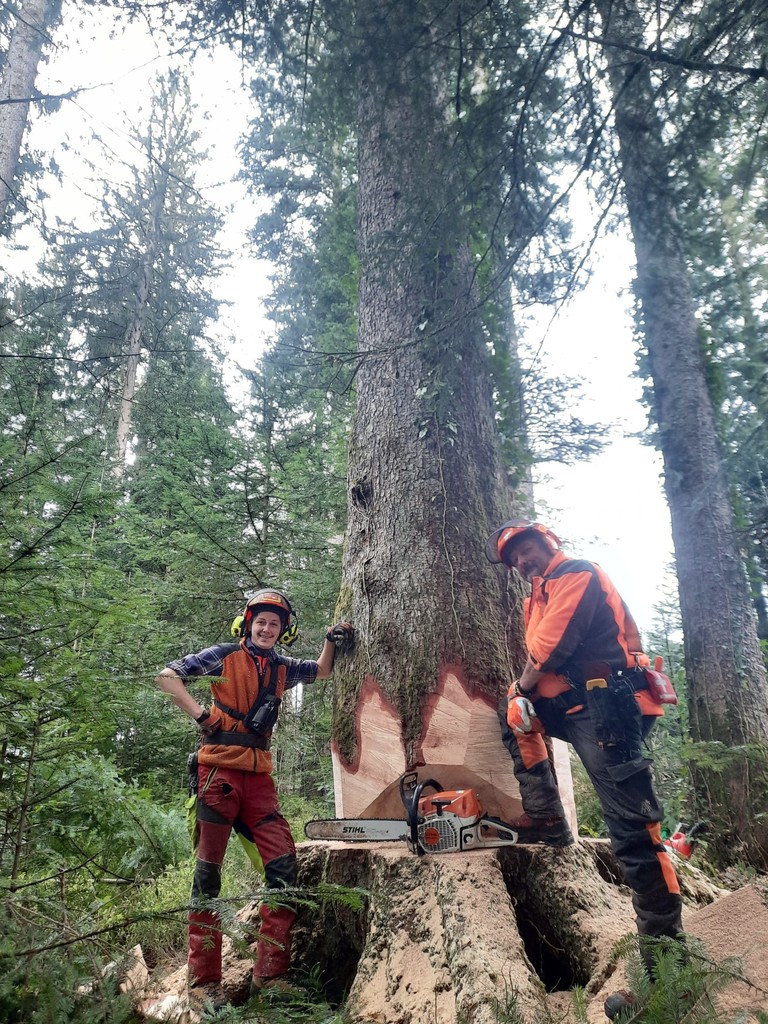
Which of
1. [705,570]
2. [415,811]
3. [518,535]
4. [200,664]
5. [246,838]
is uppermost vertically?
[705,570]

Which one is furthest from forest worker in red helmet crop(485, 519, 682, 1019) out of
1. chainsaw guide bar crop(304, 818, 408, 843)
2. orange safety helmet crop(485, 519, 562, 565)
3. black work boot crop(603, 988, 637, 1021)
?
chainsaw guide bar crop(304, 818, 408, 843)

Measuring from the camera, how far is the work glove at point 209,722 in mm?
3574

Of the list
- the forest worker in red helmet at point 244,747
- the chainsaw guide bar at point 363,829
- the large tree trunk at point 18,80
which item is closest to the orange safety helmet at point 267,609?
the forest worker in red helmet at point 244,747

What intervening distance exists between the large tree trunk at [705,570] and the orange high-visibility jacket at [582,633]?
1850mm

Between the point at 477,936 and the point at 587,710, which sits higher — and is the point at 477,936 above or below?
below

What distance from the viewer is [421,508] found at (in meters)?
3.82

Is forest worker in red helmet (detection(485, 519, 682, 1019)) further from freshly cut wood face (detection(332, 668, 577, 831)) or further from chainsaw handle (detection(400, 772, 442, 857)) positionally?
chainsaw handle (detection(400, 772, 442, 857))

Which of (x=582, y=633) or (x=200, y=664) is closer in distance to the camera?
(x=582, y=633)

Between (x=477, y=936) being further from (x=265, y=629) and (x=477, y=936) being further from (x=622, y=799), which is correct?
(x=265, y=629)

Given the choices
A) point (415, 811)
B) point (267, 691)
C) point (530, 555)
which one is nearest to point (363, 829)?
point (415, 811)

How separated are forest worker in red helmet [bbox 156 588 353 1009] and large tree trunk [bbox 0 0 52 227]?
818 cm

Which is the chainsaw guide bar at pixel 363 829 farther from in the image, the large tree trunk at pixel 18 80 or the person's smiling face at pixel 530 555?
the large tree trunk at pixel 18 80

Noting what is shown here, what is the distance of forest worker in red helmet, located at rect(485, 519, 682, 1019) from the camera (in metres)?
2.70

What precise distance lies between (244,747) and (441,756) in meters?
1.19
